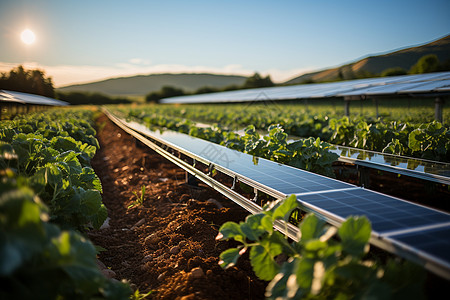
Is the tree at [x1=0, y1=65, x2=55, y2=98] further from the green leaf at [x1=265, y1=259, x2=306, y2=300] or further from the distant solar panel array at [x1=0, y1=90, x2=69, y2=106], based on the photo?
the green leaf at [x1=265, y1=259, x2=306, y2=300]

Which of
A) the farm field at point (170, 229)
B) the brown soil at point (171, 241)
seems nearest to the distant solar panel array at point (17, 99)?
the farm field at point (170, 229)

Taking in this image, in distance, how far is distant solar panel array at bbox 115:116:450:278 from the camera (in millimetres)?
1433

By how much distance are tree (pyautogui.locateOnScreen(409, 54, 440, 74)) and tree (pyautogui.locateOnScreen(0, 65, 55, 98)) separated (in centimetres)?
4823

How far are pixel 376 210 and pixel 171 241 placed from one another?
82.2 inches

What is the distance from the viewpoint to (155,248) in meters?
3.42

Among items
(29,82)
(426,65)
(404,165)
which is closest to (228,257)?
(404,165)

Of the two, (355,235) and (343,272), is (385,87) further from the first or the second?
(343,272)

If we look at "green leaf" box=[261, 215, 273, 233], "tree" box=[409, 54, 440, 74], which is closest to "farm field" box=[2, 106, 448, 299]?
"green leaf" box=[261, 215, 273, 233]

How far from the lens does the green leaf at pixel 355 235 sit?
1.24m

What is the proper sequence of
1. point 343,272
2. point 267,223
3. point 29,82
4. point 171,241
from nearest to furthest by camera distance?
point 343,272 < point 267,223 < point 171,241 < point 29,82

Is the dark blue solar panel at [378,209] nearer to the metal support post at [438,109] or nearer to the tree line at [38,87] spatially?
the metal support post at [438,109]

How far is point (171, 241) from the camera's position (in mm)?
3365

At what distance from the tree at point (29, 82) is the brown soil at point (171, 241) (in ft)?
132

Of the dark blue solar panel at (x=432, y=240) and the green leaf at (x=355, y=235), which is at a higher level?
the green leaf at (x=355, y=235)
